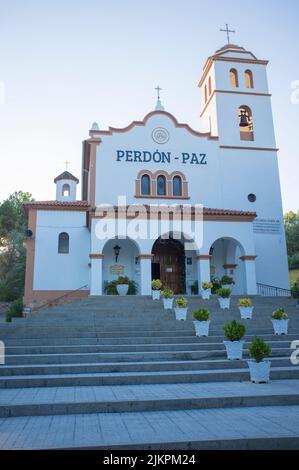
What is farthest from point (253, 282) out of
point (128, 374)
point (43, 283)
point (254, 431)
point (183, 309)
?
point (254, 431)

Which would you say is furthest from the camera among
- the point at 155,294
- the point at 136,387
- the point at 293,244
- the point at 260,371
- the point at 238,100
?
the point at 293,244

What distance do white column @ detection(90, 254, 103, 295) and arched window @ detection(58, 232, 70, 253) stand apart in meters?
3.11

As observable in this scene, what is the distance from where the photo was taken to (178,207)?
19781 mm

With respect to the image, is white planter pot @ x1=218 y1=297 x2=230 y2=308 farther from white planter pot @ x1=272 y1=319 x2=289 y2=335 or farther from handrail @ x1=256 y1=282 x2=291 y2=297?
handrail @ x1=256 y1=282 x2=291 y2=297

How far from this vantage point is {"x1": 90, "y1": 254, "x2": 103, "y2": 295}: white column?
17953 mm

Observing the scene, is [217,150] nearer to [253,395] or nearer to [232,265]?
[232,265]

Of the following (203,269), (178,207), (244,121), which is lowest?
(203,269)

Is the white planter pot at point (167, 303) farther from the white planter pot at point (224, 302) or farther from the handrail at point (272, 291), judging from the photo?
the handrail at point (272, 291)

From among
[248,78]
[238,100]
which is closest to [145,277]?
[238,100]

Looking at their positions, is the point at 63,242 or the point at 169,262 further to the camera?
the point at 169,262

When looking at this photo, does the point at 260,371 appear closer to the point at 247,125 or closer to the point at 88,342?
the point at 88,342

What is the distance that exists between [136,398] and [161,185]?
16523 millimetres

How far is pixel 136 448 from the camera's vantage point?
16.0 ft

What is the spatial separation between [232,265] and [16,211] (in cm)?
2294
